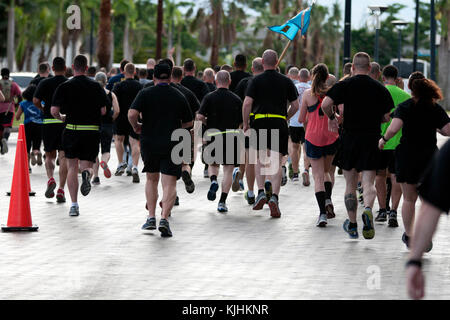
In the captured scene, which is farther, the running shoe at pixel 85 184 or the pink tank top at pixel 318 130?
the running shoe at pixel 85 184

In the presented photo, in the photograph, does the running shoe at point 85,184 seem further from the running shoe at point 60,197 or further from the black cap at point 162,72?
the black cap at point 162,72

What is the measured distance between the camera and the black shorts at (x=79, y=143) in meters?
12.4

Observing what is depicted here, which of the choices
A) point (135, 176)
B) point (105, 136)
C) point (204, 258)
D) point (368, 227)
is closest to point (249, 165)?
point (135, 176)

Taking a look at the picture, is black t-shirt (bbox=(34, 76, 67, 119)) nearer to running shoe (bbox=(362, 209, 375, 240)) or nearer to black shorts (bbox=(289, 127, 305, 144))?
black shorts (bbox=(289, 127, 305, 144))

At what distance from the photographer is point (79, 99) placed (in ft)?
40.4

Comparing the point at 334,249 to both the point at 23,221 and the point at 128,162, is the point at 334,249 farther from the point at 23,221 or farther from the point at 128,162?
the point at 128,162

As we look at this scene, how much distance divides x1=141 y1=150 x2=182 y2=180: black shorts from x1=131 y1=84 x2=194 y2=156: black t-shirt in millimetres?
57

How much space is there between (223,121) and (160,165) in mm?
2883

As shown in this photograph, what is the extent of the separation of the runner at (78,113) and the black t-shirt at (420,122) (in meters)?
4.20

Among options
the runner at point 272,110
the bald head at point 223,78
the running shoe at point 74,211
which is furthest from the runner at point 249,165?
the running shoe at point 74,211

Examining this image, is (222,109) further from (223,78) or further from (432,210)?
(432,210)

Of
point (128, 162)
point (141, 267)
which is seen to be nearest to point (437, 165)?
point (141, 267)

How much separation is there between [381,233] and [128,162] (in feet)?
25.2

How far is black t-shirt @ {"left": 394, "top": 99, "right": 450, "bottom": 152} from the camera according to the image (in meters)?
9.53
